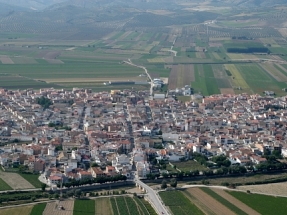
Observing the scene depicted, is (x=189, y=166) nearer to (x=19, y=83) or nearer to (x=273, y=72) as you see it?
(x=19, y=83)

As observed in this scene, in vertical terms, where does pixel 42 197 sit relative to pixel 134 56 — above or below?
below

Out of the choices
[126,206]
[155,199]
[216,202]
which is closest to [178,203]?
[155,199]

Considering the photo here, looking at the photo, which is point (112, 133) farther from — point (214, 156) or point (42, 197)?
point (42, 197)

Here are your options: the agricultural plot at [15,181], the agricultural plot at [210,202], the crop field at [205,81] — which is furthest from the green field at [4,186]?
the crop field at [205,81]

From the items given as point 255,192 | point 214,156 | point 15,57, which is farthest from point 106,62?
point 255,192

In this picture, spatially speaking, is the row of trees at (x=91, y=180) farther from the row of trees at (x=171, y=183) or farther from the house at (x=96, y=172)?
the row of trees at (x=171, y=183)

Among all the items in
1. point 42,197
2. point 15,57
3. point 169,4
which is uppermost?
point 169,4
